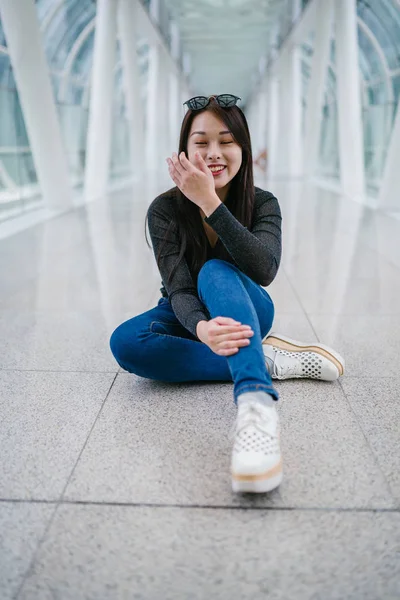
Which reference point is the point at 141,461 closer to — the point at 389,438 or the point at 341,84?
the point at 389,438

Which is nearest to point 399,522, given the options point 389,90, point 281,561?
point 281,561

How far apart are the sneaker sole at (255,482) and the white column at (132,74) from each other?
17.0 meters

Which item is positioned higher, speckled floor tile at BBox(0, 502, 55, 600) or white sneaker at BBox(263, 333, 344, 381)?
speckled floor tile at BBox(0, 502, 55, 600)

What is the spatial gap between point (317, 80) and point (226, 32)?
8.65 metres

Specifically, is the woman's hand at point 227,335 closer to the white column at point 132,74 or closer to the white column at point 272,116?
the white column at point 132,74

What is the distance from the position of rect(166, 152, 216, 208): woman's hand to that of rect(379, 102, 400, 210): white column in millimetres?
9205

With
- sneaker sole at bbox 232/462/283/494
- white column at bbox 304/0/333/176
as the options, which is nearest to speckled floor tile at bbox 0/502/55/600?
sneaker sole at bbox 232/462/283/494

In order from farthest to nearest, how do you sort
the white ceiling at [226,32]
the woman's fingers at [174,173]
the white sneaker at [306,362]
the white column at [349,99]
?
the white ceiling at [226,32], the white column at [349,99], the white sneaker at [306,362], the woman's fingers at [174,173]

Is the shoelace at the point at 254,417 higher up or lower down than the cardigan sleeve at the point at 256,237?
lower down

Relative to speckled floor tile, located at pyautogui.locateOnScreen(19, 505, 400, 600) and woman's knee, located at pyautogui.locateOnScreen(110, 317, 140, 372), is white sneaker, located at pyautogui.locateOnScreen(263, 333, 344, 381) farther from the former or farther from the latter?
speckled floor tile, located at pyautogui.locateOnScreen(19, 505, 400, 600)

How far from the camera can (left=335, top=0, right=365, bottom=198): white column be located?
570 inches

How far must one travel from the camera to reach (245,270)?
8.80 feet

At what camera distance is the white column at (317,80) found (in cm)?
1717

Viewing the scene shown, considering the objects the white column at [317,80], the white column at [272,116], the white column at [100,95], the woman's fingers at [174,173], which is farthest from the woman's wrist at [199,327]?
the white column at [272,116]
